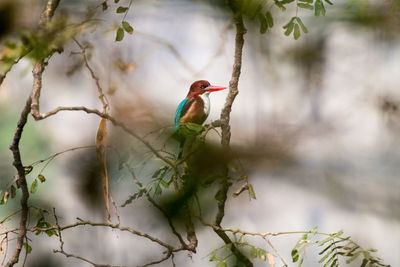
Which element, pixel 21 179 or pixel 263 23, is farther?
pixel 21 179

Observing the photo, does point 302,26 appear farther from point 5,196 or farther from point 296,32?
point 5,196

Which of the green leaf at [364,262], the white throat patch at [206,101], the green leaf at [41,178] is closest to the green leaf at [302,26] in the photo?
the white throat patch at [206,101]

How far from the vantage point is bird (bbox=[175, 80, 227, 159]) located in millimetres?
506

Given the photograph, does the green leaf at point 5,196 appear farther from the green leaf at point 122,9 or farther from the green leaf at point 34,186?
the green leaf at point 122,9

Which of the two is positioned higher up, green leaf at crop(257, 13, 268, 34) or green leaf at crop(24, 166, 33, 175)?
green leaf at crop(24, 166, 33, 175)

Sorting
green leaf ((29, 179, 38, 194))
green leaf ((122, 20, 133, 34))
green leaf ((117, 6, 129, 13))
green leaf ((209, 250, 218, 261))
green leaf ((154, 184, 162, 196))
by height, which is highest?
green leaf ((117, 6, 129, 13))

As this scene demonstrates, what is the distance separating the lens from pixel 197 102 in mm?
523

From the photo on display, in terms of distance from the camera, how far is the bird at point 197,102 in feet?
1.66

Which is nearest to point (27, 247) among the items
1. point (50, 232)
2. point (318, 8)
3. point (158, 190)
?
point (50, 232)

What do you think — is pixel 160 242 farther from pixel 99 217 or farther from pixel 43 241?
pixel 43 241

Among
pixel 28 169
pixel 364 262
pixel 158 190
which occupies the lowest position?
pixel 364 262

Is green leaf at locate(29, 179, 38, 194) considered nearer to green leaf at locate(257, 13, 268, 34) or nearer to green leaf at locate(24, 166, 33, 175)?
green leaf at locate(24, 166, 33, 175)

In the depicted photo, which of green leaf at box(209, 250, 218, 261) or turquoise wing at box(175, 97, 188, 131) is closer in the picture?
turquoise wing at box(175, 97, 188, 131)

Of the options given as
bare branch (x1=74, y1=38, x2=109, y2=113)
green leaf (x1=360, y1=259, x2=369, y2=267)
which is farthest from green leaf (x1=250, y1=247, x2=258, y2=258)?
bare branch (x1=74, y1=38, x2=109, y2=113)
